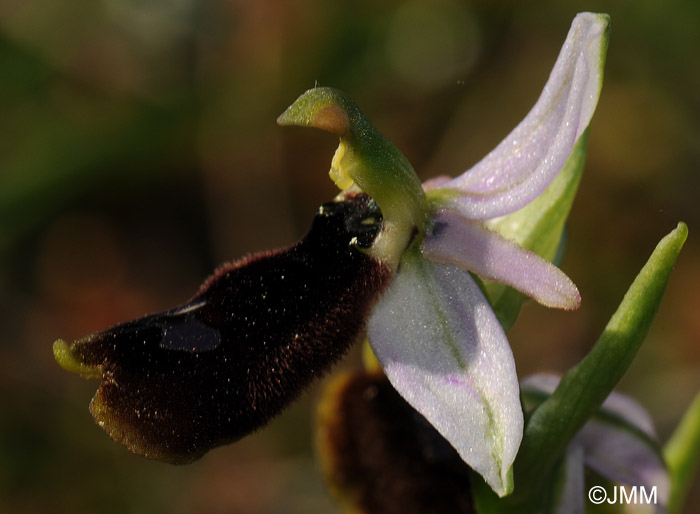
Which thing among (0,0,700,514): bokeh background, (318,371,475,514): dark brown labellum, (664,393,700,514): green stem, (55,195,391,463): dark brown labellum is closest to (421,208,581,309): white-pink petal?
(55,195,391,463): dark brown labellum

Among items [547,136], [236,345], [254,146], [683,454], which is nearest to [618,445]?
[683,454]

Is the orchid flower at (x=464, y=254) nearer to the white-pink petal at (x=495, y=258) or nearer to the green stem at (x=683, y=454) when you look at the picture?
the white-pink petal at (x=495, y=258)

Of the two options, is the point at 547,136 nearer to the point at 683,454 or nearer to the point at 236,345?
the point at 236,345

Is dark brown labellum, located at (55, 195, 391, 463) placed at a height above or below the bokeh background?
above

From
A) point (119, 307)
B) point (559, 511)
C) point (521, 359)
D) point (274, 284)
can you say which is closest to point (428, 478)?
point (559, 511)

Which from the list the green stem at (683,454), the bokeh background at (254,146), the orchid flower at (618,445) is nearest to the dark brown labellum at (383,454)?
the orchid flower at (618,445)

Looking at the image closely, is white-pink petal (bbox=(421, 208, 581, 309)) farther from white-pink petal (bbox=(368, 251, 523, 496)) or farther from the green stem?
the green stem

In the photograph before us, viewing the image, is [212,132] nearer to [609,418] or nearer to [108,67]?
[108,67]
